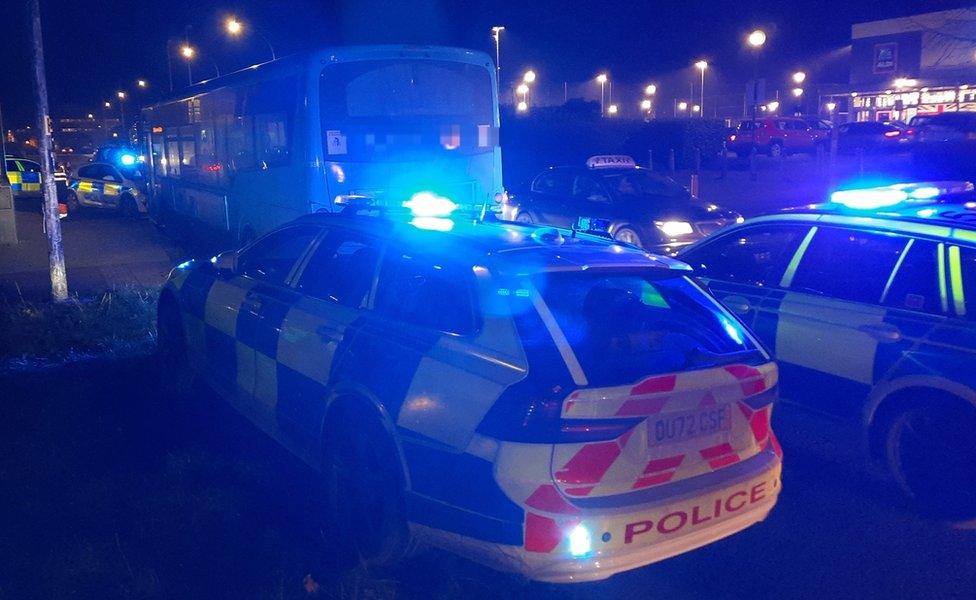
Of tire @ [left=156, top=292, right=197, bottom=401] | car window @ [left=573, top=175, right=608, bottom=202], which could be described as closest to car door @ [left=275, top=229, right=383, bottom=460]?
tire @ [left=156, top=292, right=197, bottom=401]

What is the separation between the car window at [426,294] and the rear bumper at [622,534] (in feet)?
2.69

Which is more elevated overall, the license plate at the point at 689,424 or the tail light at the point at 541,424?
the tail light at the point at 541,424

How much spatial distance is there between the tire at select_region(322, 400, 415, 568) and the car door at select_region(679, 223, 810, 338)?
233 centimetres

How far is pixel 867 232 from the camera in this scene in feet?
16.1

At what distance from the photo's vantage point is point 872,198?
591cm

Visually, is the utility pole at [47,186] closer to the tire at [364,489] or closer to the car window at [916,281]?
the tire at [364,489]

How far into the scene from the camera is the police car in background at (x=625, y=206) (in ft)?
40.6

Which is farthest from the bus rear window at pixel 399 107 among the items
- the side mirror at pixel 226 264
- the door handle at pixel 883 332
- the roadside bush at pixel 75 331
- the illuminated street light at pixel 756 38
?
the illuminated street light at pixel 756 38

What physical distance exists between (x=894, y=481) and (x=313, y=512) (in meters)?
2.98

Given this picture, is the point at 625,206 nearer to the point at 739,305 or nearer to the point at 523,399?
the point at 739,305

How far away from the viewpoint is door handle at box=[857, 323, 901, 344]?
4477 millimetres

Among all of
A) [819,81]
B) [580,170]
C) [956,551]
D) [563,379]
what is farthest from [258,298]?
[819,81]

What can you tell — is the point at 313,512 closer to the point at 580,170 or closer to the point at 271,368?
the point at 271,368

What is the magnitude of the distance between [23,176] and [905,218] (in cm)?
2796
